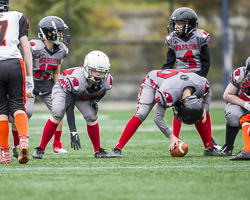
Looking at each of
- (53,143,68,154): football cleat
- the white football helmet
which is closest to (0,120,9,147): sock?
the white football helmet

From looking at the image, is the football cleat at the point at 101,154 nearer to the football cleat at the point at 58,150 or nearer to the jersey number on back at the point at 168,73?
the football cleat at the point at 58,150

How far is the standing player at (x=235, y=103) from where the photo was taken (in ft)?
16.0

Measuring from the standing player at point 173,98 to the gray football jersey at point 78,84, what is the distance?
0.43 m

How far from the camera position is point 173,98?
453cm

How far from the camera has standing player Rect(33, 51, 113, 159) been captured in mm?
4688

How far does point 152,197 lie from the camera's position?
2.88 meters

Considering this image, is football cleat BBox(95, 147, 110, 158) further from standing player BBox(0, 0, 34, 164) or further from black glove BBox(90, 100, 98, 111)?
standing player BBox(0, 0, 34, 164)

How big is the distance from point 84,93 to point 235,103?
158 cm

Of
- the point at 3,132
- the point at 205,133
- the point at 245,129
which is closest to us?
the point at 3,132

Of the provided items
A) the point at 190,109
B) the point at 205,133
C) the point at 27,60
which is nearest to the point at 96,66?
the point at 27,60

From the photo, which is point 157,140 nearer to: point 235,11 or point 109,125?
point 109,125

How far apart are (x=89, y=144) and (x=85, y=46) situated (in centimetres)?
979

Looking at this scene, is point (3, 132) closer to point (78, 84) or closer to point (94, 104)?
point (78, 84)

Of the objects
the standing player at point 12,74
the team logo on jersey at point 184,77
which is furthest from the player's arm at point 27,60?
the team logo on jersey at point 184,77
